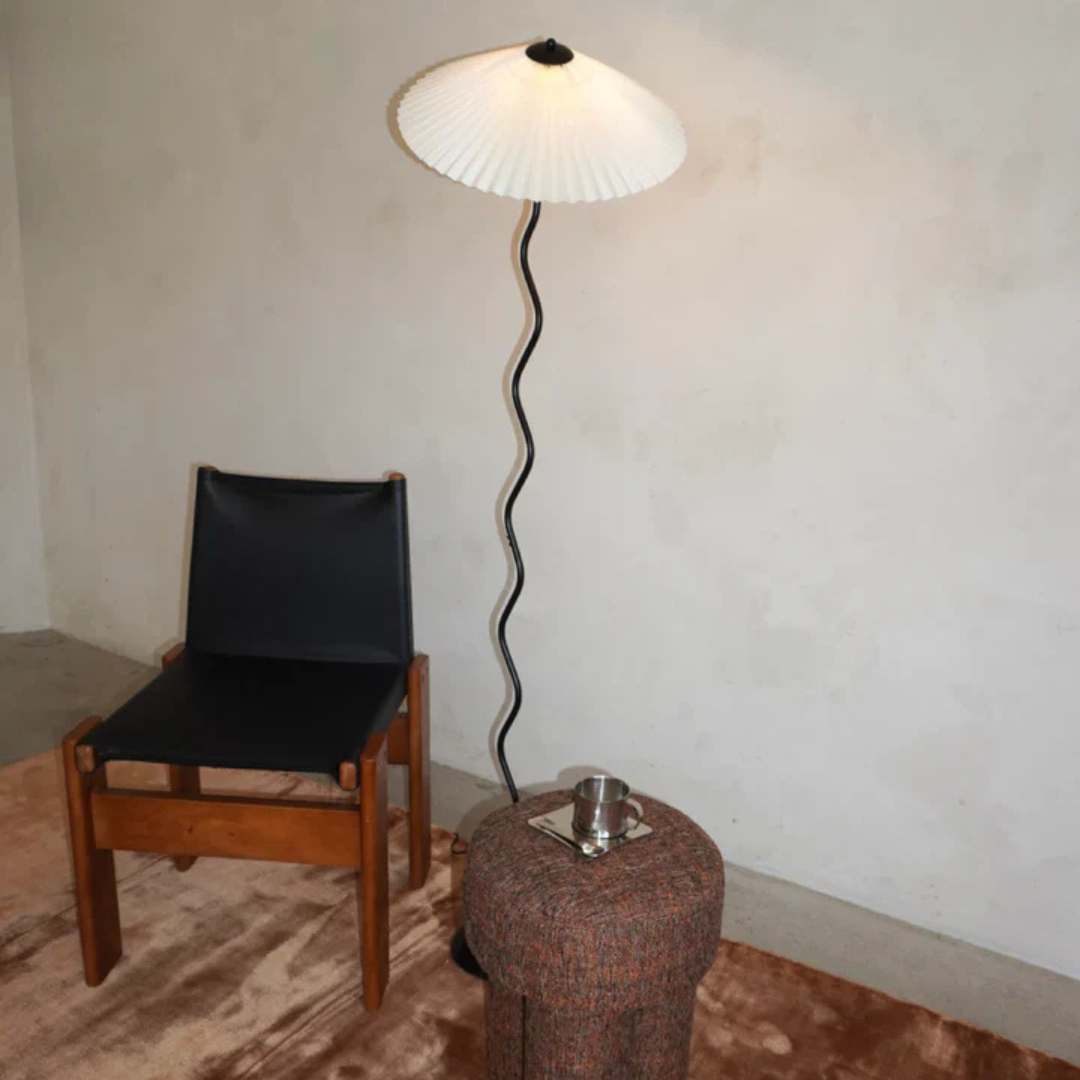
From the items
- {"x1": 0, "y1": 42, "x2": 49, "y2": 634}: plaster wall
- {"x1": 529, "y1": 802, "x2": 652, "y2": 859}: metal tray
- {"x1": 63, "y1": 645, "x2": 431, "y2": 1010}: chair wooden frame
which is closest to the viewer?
{"x1": 529, "y1": 802, "x2": 652, "y2": 859}: metal tray

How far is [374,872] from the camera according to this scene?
1.69 m

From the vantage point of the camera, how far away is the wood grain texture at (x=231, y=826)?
66.4 inches

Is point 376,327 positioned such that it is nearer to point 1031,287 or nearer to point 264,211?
point 264,211

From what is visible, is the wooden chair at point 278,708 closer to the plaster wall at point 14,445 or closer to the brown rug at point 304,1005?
the brown rug at point 304,1005

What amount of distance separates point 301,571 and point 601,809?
2.91 ft

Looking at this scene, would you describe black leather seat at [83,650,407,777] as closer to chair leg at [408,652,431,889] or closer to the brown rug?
chair leg at [408,652,431,889]

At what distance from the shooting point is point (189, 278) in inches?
106

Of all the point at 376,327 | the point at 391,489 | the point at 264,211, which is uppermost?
the point at 264,211

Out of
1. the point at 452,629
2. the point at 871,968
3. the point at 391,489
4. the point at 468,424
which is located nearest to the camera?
the point at 871,968

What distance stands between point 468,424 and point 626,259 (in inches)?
20.6

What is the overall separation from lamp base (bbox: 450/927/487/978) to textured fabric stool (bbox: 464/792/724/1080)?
0.31 metres

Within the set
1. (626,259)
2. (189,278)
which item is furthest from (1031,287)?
(189,278)

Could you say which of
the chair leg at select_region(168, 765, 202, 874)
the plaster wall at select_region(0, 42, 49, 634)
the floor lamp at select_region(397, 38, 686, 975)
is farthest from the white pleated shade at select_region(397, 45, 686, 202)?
the plaster wall at select_region(0, 42, 49, 634)

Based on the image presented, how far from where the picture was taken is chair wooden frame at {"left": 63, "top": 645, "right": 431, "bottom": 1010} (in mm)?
1677
